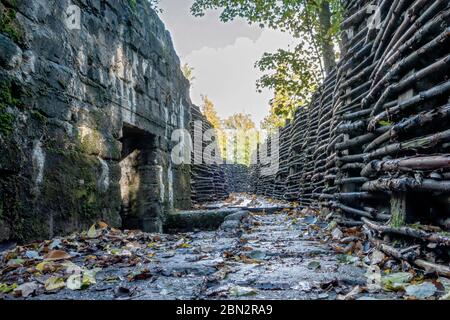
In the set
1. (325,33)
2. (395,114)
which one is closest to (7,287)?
(395,114)

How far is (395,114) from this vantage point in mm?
2311

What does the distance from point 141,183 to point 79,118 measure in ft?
6.52

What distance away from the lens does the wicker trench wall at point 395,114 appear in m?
1.87

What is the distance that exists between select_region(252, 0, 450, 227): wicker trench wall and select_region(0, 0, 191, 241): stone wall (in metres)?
2.52

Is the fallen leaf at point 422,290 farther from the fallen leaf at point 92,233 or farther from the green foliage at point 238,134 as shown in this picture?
the green foliage at point 238,134

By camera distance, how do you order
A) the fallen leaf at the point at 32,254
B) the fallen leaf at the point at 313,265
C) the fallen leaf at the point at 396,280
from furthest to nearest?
the fallen leaf at the point at 32,254 < the fallen leaf at the point at 313,265 < the fallen leaf at the point at 396,280

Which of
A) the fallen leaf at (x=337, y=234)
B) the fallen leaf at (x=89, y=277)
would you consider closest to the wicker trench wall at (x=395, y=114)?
the fallen leaf at (x=337, y=234)

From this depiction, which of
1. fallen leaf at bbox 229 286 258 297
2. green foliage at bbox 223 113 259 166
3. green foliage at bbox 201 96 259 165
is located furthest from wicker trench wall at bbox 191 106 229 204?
green foliage at bbox 223 113 259 166

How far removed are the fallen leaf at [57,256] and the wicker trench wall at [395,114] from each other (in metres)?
2.18

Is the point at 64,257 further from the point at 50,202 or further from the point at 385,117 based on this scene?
the point at 385,117

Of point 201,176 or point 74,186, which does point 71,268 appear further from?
point 201,176
